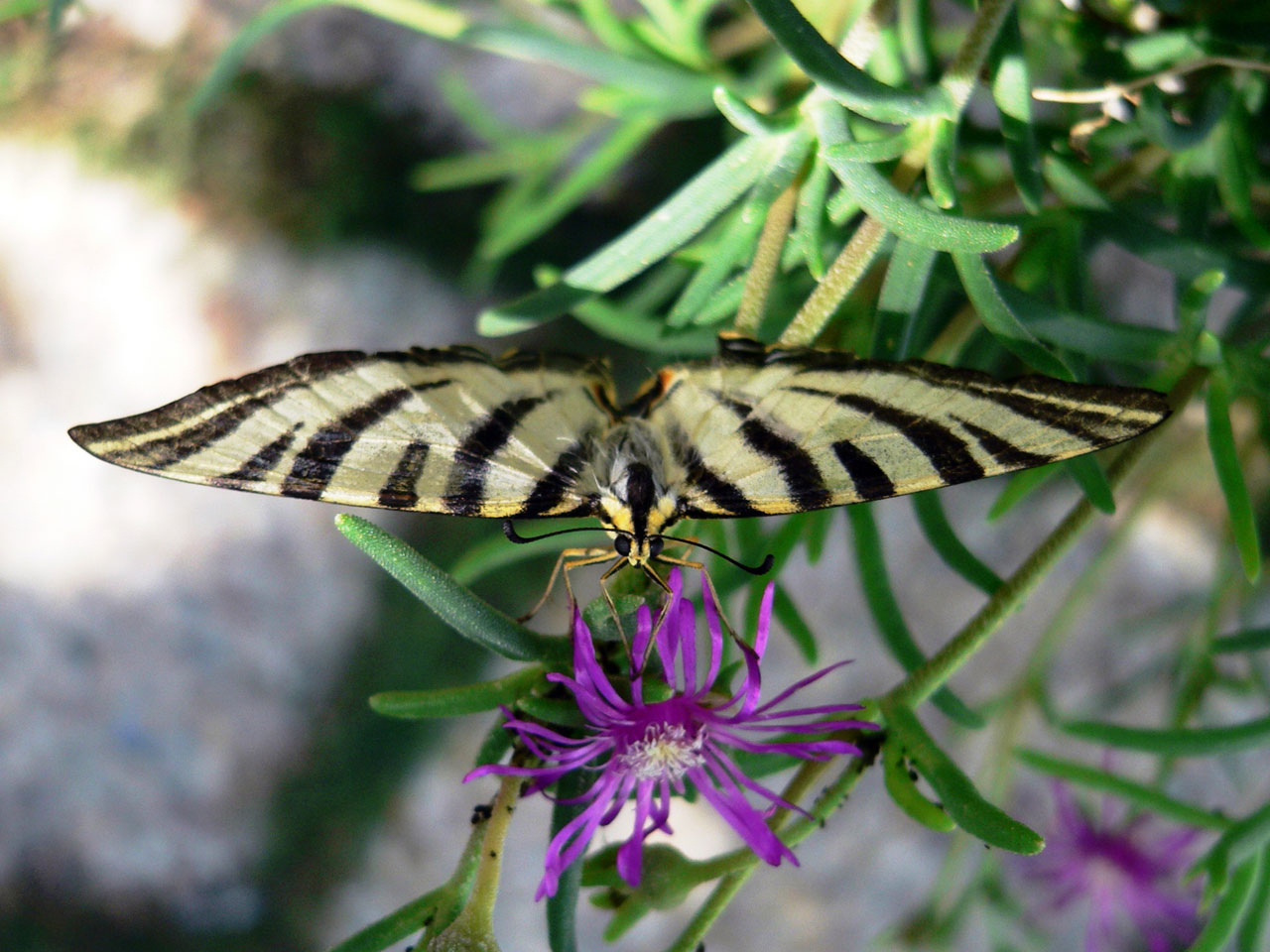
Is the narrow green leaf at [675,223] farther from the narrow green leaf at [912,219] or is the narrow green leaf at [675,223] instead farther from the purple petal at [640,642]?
the purple petal at [640,642]

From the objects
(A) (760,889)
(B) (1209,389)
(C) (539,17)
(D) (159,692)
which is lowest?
(A) (760,889)

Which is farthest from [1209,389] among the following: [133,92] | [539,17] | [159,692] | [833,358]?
[159,692]

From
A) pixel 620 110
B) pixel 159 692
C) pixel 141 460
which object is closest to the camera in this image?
pixel 141 460

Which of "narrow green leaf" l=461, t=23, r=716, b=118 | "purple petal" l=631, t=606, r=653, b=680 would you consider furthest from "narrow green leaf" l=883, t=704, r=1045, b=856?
"narrow green leaf" l=461, t=23, r=716, b=118

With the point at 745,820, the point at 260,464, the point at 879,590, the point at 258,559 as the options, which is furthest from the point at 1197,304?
the point at 258,559

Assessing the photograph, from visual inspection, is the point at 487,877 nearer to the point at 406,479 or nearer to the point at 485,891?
the point at 485,891

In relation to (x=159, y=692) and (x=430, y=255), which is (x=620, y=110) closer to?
(x=430, y=255)

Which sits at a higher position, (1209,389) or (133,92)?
(133,92)

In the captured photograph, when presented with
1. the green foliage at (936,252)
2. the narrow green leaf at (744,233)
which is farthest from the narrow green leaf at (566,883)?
the narrow green leaf at (744,233)
